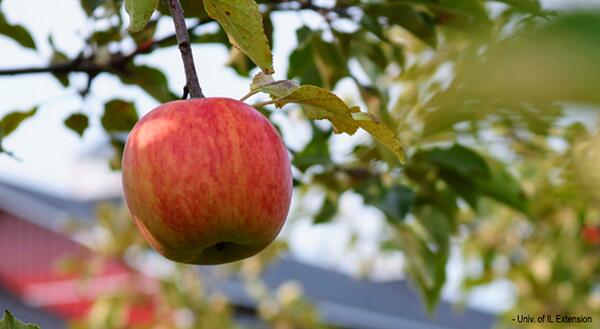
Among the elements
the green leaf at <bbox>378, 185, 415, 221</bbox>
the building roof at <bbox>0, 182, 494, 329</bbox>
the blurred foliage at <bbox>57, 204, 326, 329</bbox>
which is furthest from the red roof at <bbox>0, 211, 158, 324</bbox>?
the green leaf at <bbox>378, 185, 415, 221</bbox>

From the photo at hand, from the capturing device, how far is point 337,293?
1151 centimetres

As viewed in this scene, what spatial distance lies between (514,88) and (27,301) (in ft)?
38.9

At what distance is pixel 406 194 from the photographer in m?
1.62

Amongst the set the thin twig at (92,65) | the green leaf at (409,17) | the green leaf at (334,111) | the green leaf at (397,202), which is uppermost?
the green leaf at (409,17)

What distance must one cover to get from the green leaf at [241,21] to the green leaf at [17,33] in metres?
0.94

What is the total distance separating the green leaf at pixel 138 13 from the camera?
0.81 m

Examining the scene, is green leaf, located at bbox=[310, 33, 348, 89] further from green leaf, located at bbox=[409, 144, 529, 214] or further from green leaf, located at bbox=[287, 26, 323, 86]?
green leaf, located at bbox=[409, 144, 529, 214]

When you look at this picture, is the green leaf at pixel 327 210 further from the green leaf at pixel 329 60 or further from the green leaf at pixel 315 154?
the green leaf at pixel 329 60

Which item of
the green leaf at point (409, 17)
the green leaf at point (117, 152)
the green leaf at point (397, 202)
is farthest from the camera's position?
the green leaf at point (117, 152)

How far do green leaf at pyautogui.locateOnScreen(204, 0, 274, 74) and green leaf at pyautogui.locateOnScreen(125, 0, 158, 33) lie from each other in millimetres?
61

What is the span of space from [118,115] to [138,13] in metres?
0.90

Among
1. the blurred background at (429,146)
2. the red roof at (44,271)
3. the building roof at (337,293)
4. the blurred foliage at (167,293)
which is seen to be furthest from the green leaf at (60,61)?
the red roof at (44,271)

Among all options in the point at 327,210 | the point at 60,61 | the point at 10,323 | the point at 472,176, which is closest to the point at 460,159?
the point at 472,176

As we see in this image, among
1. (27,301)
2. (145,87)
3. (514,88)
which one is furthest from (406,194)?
(27,301)
